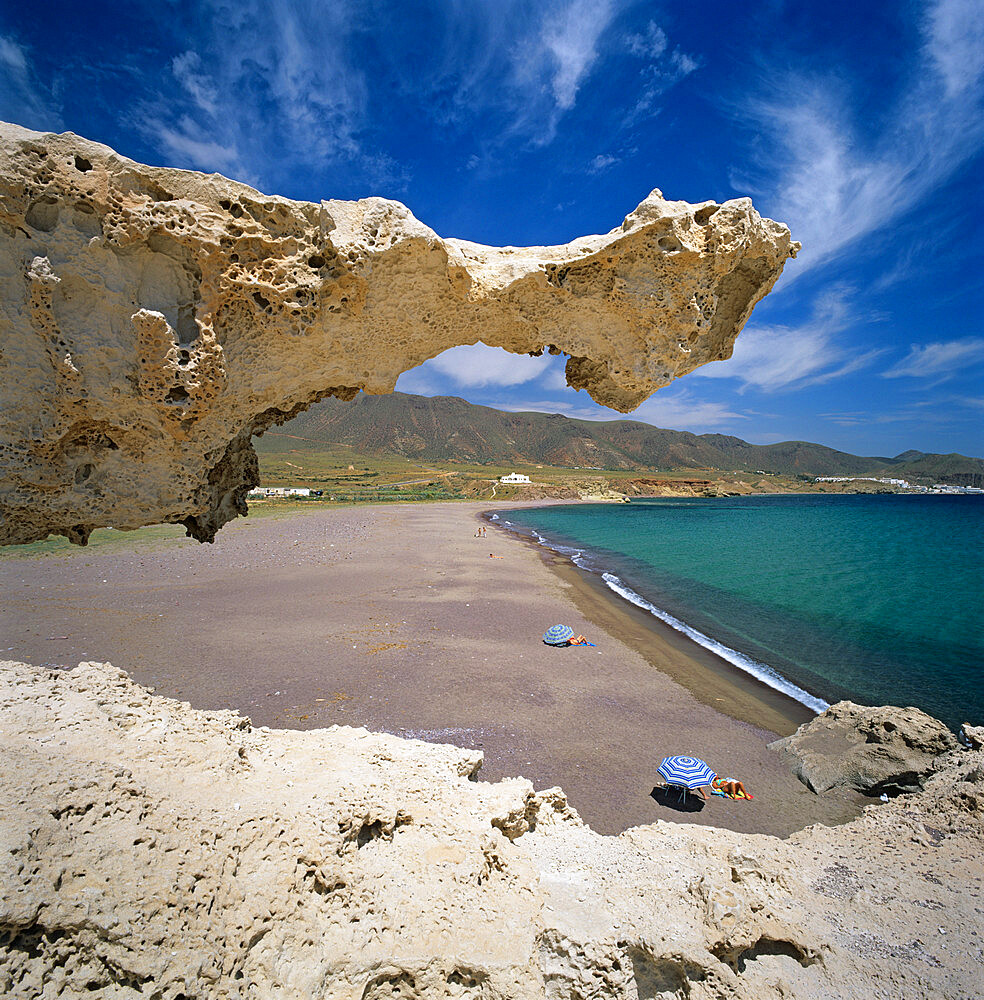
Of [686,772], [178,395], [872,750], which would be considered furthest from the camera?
[872,750]

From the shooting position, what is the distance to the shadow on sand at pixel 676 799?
9.04m

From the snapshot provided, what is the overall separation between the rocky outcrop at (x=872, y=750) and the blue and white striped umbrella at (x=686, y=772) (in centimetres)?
234

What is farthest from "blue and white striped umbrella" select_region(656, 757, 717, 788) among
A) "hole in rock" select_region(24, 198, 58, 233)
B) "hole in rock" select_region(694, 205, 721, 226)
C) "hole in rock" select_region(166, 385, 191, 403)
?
"hole in rock" select_region(24, 198, 58, 233)

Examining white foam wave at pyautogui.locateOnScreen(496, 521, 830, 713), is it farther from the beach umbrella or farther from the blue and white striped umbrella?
the blue and white striped umbrella

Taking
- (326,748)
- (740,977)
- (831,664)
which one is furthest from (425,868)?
(831,664)

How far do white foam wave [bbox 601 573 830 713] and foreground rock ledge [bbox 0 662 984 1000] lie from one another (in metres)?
9.98

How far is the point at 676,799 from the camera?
9227 millimetres

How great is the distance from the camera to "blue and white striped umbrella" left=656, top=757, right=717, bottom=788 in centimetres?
903

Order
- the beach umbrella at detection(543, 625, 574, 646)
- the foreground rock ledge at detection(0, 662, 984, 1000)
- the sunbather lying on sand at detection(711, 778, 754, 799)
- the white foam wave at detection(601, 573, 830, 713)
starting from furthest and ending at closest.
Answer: the beach umbrella at detection(543, 625, 574, 646) < the white foam wave at detection(601, 573, 830, 713) < the sunbather lying on sand at detection(711, 778, 754, 799) < the foreground rock ledge at detection(0, 662, 984, 1000)

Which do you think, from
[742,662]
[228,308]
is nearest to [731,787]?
[742,662]

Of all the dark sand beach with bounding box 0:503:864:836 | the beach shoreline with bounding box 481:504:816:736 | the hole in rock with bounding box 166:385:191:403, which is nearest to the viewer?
the hole in rock with bounding box 166:385:191:403

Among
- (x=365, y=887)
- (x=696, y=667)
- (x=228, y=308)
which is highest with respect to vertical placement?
(x=228, y=308)

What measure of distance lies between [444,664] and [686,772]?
6.96 metres

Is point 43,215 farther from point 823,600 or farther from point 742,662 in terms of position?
point 823,600
